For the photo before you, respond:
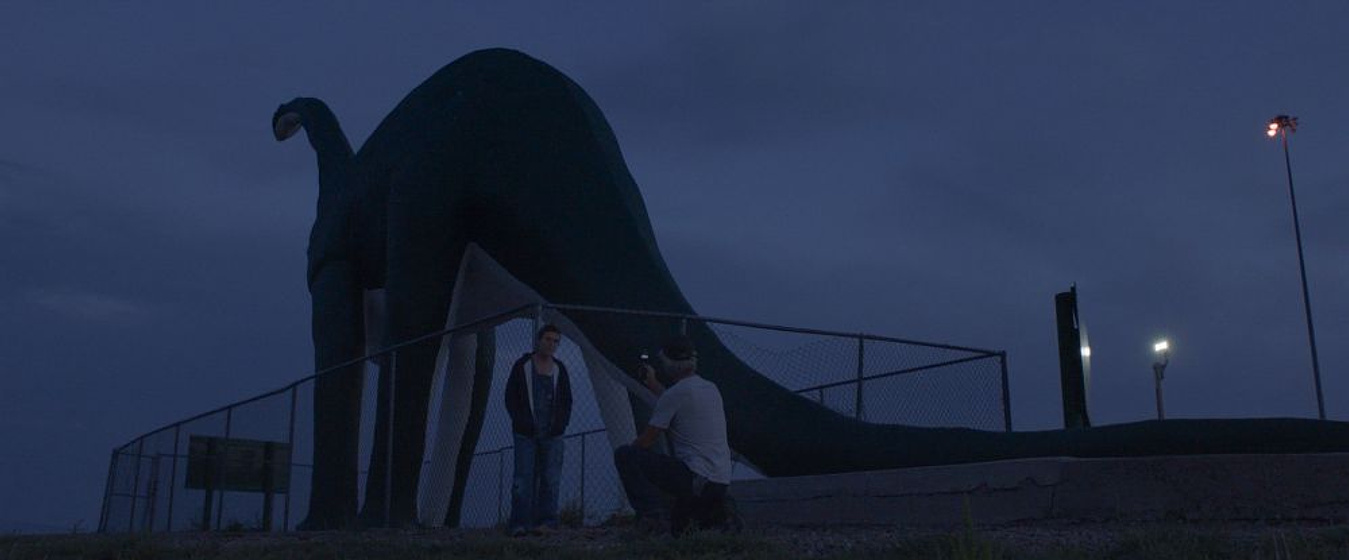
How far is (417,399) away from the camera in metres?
11.2

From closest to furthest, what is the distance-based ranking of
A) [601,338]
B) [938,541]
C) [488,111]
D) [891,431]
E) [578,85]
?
[938,541] → [891,431] → [601,338] → [488,111] → [578,85]

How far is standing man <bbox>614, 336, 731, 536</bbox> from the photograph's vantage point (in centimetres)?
671

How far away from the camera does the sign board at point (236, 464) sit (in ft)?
47.0

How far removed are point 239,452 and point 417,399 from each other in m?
4.43

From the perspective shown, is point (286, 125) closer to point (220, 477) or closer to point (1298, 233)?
point (220, 477)

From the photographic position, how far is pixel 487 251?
11461mm

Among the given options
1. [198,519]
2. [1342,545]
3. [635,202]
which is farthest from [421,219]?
[1342,545]

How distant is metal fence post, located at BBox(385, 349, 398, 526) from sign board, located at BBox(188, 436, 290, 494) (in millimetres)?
3689

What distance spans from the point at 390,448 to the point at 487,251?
→ 81.9 inches

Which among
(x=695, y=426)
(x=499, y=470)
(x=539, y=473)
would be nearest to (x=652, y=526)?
(x=695, y=426)

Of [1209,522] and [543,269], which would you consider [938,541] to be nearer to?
[1209,522]

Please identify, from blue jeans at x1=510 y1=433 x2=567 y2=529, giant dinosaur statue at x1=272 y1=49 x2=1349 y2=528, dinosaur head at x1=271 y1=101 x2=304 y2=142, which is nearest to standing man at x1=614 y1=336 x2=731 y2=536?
blue jeans at x1=510 y1=433 x2=567 y2=529

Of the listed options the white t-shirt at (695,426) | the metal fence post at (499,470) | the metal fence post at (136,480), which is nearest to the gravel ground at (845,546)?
the white t-shirt at (695,426)

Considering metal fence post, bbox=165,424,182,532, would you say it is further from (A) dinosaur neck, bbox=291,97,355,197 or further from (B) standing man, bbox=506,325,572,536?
(B) standing man, bbox=506,325,572,536
